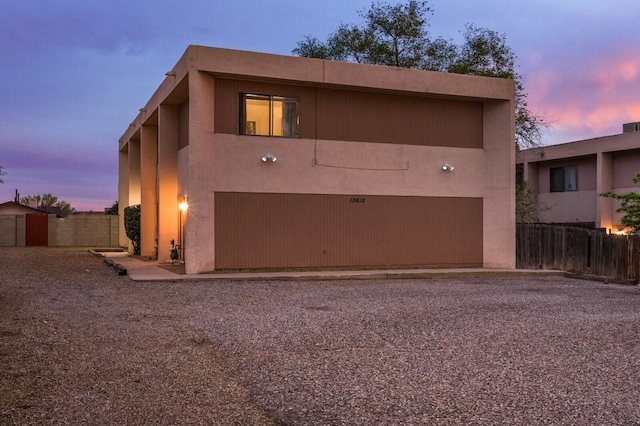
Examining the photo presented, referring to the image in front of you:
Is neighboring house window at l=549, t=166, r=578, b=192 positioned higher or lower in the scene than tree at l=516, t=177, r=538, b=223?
higher

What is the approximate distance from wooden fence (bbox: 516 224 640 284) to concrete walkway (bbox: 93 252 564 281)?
0.80 metres

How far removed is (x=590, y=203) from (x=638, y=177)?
30.3 ft

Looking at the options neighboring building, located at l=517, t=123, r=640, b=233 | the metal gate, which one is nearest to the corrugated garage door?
neighboring building, located at l=517, t=123, r=640, b=233

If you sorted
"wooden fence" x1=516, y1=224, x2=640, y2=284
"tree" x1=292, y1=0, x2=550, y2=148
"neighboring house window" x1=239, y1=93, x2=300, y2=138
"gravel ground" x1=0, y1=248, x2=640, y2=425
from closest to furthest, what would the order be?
"gravel ground" x1=0, y1=248, x2=640, y2=425 → "neighboring house window" x1=239, y1=93, x2=300, y2=138 → "wooden fence" x1=516, y1=224, x2=640, y2=284 → "tree" x1=292, y1=0, x2=550, y2=148

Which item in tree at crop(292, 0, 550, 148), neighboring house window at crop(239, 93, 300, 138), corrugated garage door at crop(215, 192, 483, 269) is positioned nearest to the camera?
corrugated garage door at crop(215, 192, 483, 269)

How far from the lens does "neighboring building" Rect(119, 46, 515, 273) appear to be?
1483cm

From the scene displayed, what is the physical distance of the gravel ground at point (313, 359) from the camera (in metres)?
4.45

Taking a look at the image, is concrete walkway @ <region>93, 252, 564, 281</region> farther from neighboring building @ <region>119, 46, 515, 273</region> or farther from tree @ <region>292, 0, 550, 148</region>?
tree @ <region>292, 0, 550, 148</region>

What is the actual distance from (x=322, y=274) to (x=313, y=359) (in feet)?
27.7

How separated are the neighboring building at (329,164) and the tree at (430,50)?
820 cm

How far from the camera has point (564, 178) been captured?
31.0 m

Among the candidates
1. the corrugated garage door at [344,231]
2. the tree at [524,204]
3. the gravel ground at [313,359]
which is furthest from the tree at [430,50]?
the gravel ground at [313,359]

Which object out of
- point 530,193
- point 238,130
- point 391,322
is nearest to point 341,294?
point 391,322

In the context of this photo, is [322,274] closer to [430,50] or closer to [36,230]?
[430,50]
